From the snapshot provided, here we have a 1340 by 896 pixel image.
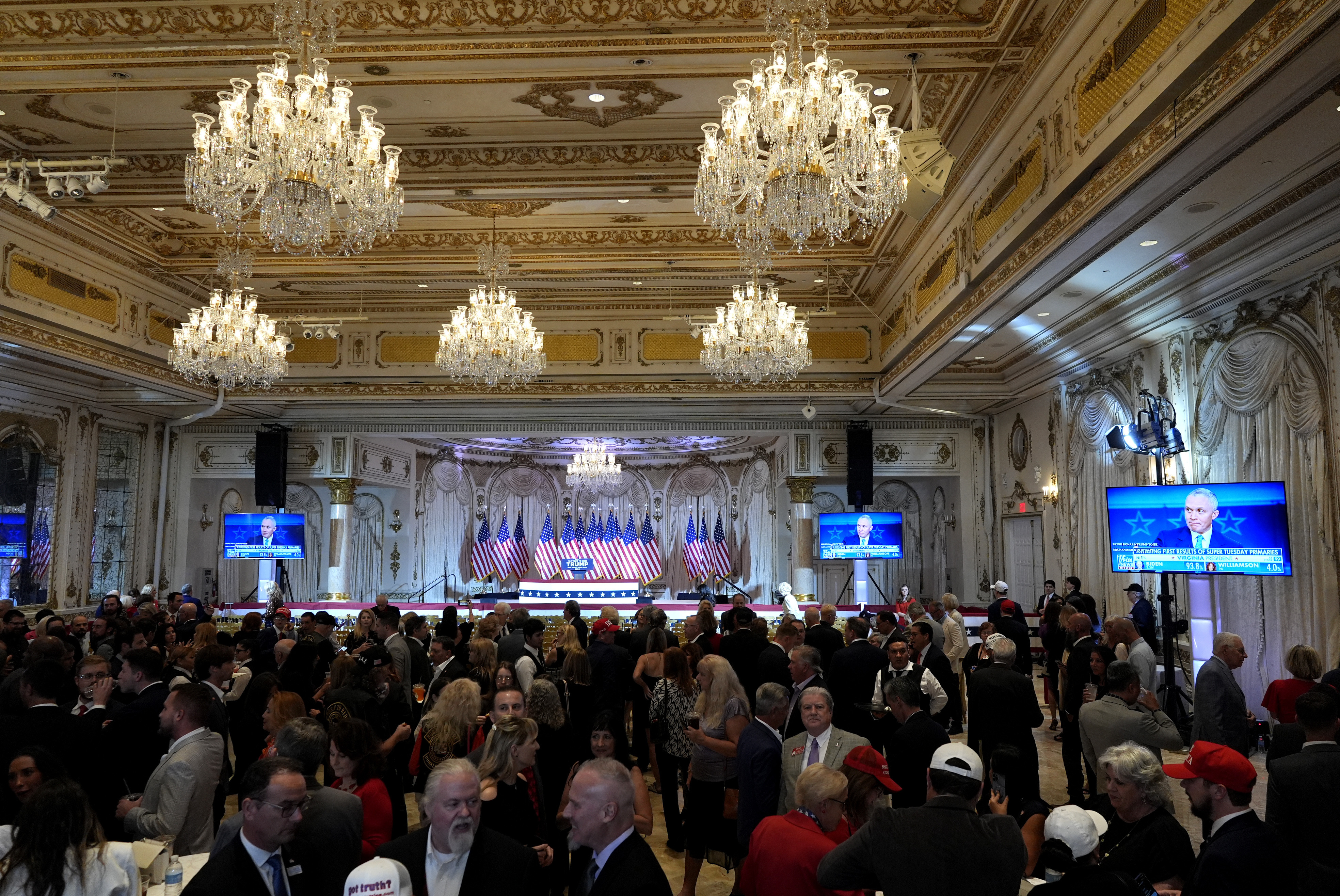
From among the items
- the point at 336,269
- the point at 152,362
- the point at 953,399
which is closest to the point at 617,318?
the point at 336,269

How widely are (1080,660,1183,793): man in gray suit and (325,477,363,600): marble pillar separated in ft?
46.6

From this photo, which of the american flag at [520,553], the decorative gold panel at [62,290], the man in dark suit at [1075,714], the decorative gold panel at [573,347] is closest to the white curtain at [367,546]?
the american flag at [520,553]

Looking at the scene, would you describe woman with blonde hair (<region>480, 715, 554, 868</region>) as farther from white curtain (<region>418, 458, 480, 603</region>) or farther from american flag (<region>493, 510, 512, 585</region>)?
american flag (<region>493, 510, 512, 585</region>)

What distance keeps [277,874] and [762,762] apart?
198 centimetres

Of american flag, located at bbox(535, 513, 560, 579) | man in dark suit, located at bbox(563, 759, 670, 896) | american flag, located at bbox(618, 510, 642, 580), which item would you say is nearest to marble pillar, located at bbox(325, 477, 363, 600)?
american flag, located at bbox(535, 513, 560, 579)

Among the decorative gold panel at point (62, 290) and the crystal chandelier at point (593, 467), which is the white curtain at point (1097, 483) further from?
the decorative gold panel at point (62, 290)

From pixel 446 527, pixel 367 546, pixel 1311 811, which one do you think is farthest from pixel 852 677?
pixel 446 527

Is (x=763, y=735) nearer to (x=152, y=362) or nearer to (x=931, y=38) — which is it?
(x=931, y=38)

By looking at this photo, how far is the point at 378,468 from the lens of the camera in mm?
17547

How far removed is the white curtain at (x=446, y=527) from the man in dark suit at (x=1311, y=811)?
17545mm

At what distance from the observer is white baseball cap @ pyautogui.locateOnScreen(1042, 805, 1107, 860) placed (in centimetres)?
254

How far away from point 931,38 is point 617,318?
8.43 meters

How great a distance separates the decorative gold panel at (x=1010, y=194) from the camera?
22.5 feet

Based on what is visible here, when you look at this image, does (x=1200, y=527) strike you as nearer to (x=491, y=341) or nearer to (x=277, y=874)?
(x=491, y=341)
